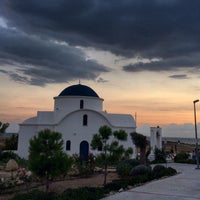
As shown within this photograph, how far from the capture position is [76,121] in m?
34.4

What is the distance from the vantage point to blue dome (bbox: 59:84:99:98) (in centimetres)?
3705

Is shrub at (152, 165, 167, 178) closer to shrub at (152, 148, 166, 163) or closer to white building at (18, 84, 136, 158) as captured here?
shrub at (152, 148, 166, 163)

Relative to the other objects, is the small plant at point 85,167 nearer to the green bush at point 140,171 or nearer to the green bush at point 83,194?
the green bush at point 140,171

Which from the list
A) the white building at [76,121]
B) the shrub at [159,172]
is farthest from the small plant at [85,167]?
the white building at [76,121]

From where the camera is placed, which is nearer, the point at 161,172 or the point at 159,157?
the point at 161,172

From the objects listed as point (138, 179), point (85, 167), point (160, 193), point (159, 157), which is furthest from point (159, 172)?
point (159, 157)

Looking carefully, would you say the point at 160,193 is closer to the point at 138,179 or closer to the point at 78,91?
the point at 138,179

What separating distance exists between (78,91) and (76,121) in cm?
452

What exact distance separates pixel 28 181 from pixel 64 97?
2152 cm

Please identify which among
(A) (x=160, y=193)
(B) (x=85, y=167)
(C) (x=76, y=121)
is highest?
(C) (x=76, y=121)

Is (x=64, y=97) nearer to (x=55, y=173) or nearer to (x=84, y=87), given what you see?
(x=84, y=87)

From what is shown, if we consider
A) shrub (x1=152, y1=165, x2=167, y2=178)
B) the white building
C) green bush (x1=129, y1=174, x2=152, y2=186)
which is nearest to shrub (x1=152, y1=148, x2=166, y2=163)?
the white building

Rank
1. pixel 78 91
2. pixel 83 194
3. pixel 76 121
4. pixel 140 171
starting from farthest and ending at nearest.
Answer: pixel 78 91
pixel 76 121
pixel 140 171
pixel 83 194

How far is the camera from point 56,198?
11.1 metres
